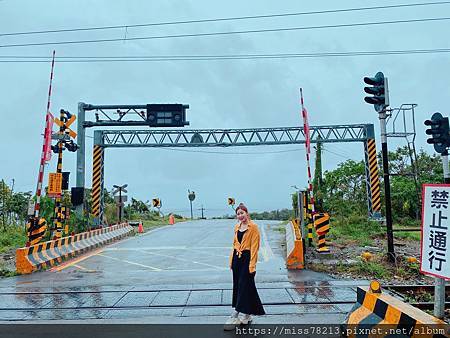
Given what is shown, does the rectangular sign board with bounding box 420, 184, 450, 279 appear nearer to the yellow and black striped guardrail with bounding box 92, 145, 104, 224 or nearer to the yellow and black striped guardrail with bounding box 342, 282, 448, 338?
the yellow and black striped guardrail with bounding box 342, 282, 448, 338

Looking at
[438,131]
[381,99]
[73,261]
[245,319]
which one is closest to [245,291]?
[245,319]

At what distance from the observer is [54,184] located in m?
13.4

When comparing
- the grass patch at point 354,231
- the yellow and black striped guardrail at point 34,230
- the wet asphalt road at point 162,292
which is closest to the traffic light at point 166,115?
Result: the grass patch at point 354,231

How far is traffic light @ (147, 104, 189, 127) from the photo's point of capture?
23438mm

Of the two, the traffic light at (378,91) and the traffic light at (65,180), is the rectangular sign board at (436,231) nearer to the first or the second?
the traffic light at (378,91)

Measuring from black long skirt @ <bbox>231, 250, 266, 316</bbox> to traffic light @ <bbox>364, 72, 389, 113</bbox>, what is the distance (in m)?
6.11

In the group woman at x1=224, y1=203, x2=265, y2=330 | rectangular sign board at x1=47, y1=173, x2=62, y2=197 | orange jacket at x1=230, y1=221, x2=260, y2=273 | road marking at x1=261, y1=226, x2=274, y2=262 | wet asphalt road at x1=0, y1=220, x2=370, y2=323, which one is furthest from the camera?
rectangular sign board at x1=47, y1=173, x2=62, y2=197

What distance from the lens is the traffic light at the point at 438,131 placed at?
623 cm

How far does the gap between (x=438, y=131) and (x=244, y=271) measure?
12.0 feet

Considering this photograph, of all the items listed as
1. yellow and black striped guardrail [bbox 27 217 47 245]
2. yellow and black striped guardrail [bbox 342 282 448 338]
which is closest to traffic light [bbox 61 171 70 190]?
yellow and black striped guardrail [bbox 27 217 47 245]

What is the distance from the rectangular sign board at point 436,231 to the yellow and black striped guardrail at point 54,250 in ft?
32.1

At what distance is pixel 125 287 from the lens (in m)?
9.05

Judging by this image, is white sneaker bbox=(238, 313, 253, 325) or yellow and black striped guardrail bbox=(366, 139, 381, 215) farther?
yellow and black striped guardrail bbox=(366, 139, 381, 215)

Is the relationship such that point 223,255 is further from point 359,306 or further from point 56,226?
point 359,306
